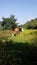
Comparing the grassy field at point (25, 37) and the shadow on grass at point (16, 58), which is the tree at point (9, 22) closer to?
the grassy field at point (25, 37)

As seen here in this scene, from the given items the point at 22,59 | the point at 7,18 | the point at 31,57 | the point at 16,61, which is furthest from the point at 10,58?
the point at 7,18

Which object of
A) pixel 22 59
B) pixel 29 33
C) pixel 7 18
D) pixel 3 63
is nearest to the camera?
pixel 3 63

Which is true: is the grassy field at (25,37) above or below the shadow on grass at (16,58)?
above

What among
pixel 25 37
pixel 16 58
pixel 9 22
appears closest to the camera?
pixel 16 58

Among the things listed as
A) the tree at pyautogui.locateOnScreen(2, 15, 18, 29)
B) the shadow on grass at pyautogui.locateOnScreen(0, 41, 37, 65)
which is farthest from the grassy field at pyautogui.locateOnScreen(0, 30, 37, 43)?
the tree at pyautogui.locateOnScreen(2, 15, 18, 29)

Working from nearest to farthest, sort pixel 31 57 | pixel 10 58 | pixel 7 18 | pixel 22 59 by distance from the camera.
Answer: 1. pixel 10 58
2. pixel 22 59
3. pixel 31 57
4. pixel 7 18

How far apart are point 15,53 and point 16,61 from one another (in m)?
0.86

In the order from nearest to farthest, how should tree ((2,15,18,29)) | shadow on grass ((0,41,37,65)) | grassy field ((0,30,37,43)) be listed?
shadow on grass ((0,41,37,65)) → grassy field ((0,30,37,43)) → tree ((2,15,18,29))

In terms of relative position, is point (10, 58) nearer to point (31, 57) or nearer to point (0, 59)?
point (0, 59)

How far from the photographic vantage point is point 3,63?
19.8 feet

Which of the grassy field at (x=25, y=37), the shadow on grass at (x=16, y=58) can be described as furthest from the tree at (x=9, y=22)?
the shadow on grass at (x=16, y=58)

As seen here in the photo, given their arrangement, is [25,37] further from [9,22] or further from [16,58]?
[9,22]

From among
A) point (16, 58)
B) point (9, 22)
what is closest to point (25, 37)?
point (16, 58)

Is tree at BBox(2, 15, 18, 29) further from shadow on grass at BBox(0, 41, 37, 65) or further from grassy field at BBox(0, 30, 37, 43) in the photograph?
shadow on grass at BBox(0, 41, 37, 65)
